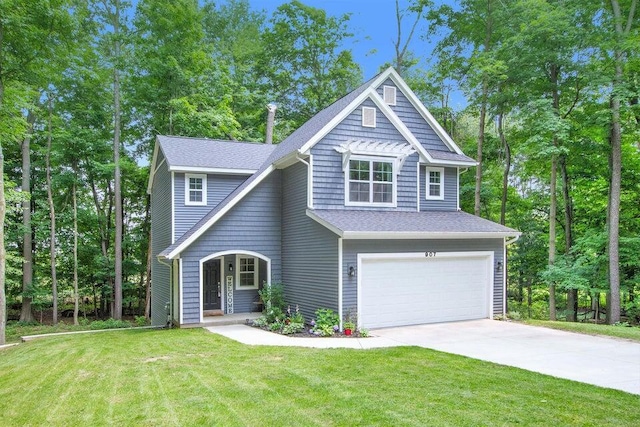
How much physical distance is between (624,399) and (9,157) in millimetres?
27279

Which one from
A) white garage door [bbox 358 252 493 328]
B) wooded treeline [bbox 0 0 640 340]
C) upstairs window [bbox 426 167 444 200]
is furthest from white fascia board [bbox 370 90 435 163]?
wooded treeline [bbox 0 0 640 340]

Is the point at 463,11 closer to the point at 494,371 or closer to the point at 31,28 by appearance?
the point at 31,28

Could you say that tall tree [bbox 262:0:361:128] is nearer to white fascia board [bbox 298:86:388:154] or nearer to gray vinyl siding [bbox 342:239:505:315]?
white fascia board [bbox 298:86:388:154]

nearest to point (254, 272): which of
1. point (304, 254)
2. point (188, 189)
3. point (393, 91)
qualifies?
point (304, 254)

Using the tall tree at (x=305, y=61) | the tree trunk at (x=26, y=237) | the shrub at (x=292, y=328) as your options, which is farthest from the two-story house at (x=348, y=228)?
the tall tree at (x=305, y=61)

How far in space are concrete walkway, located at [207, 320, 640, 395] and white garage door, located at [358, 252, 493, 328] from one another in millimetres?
413

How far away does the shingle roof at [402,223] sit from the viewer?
1181 cm

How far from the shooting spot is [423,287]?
13070mm

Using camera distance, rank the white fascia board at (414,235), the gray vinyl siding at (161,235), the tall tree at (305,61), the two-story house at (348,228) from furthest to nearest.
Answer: the tall tree at (305,61) < the gray vinyl siding at (161,235) < the two-story house at (348,228) < the white fascia board at (414,235)

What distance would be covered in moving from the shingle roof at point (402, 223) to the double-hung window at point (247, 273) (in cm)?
396

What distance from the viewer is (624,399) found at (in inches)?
231

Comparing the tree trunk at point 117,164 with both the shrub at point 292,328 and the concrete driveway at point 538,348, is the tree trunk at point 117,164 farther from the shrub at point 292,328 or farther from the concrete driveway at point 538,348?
the concrete driveway at point 538,348

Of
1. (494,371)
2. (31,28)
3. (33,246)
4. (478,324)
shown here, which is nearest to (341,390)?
(494,371)

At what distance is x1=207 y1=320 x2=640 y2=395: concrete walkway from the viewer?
297 inches
